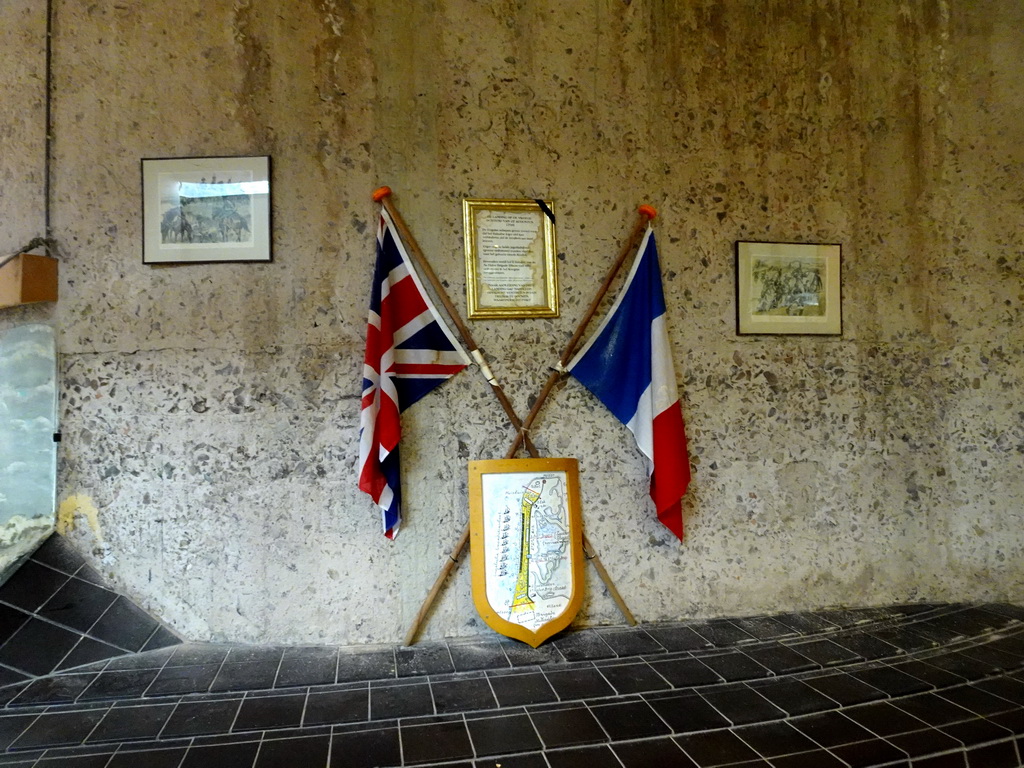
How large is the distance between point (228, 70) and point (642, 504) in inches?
99.6

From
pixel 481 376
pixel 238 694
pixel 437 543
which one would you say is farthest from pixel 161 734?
pixel 481 376

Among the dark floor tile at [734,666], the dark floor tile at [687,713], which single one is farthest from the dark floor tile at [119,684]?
the dark floor tile at [734,666]

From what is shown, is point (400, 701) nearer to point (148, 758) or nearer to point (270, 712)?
point (270, 712)

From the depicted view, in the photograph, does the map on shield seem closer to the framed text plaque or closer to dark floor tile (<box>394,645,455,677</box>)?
the framed text plaque

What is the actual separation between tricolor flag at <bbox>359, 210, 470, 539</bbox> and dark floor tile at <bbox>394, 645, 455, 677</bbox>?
0.46 metres

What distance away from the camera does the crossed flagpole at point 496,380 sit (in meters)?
2.57

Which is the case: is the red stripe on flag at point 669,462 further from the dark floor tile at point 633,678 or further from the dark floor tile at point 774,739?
the dark floor tile at point 774,739

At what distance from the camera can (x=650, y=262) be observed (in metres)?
2.75

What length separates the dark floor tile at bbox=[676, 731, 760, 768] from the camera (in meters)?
1.74

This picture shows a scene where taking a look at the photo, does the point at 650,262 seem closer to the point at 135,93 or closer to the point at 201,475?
the point at 201,475

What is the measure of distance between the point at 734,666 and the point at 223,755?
1725mm

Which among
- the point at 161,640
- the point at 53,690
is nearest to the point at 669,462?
the point at 161,640

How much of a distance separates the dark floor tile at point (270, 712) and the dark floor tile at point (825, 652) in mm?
1860

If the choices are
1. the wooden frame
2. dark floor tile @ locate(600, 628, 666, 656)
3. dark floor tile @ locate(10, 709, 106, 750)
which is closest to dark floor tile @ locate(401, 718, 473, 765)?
dark floor tile @ locate(600, 628, 666, 656)
